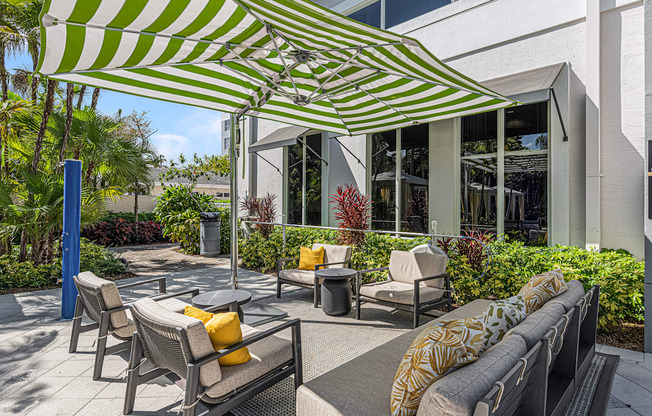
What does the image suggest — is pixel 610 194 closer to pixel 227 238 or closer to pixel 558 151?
pixel 558 151

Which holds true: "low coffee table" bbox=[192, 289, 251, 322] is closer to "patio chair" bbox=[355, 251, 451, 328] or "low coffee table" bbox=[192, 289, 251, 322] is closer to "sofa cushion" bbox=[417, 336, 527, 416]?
"patio chair" bbox=[355, 251, 451, 328]

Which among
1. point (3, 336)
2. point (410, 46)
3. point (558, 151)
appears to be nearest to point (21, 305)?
point (3, 336)

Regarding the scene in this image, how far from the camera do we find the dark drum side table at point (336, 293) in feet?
17.1

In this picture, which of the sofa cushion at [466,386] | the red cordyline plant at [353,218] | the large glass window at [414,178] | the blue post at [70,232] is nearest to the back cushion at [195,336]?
the sofa cushion at [466,386]

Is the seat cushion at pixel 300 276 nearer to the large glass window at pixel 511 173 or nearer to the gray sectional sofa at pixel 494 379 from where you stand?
the gray sectional sofa at pixel 494 379

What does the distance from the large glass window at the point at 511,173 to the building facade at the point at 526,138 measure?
0.02 meters

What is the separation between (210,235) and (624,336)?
9.89m

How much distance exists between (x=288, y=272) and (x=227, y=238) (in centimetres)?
601

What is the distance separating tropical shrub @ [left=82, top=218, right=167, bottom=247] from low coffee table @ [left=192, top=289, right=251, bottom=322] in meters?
10.1

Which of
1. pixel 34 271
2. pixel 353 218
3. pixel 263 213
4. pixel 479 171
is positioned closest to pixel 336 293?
pixel 353 218

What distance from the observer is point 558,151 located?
6332 mm

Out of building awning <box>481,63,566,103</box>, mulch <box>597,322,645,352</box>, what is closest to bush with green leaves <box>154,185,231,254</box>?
building awning <box>481,63,566,103</box>

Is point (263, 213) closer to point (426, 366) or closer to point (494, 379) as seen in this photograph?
point (426, 366)

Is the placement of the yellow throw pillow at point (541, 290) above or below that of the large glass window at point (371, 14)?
below
